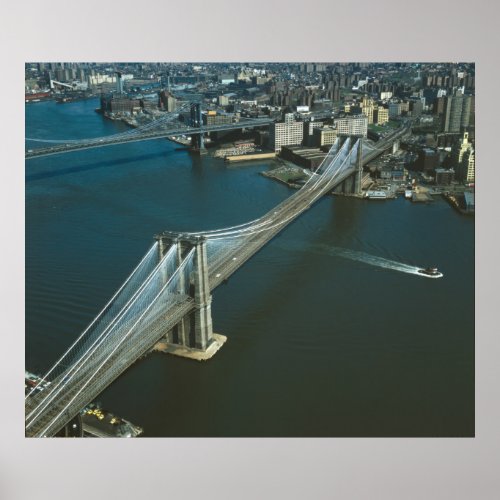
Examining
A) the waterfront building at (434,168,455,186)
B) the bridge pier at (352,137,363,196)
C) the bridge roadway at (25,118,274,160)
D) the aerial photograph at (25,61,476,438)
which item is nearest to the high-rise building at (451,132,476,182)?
the aerial photograph at (25,61,476,438)

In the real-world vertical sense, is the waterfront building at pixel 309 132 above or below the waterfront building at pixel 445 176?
above

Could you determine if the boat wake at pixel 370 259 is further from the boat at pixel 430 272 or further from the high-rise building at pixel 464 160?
the high-rise building at pixel 464 160

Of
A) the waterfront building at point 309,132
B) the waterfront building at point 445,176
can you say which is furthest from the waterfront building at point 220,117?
the waterfront building at point 445,176

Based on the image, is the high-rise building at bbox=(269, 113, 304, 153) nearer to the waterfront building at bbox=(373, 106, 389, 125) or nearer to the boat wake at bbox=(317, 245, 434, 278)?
the waterfront building at bbox=(373, 106, 389, 125)

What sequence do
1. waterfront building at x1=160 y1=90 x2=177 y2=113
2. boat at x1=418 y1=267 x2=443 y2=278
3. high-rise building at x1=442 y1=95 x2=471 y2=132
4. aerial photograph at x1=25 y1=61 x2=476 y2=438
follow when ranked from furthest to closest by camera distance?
waterfront building at x1=160 y1=90 x2=177 y2=113 → boat at x1=418 y1=267 x2=443 y2=278 → high-rise building at x1=442 y1=95 x2=471 y2=132 → aerial photograph at x1=25 y1=61 x2=476 y2=438
